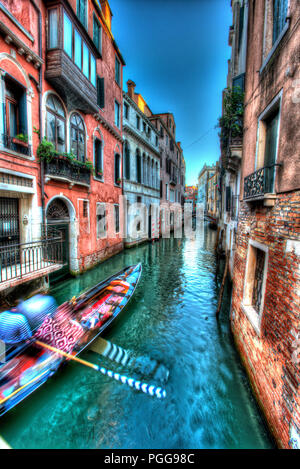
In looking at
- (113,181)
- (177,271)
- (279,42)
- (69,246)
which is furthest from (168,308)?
(113,181)

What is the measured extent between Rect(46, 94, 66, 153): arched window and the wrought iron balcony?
67 cm

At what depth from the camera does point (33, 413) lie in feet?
11.3

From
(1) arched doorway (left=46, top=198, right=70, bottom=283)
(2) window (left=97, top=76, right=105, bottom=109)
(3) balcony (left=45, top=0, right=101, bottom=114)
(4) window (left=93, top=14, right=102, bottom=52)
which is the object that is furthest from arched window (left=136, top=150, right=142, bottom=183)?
(1) arched doorway (left=46, top=198, right=70, bottom=283)

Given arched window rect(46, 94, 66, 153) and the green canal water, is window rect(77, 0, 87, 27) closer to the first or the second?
arched window rect(46, 94, 66, 153)

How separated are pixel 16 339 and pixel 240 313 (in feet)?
14.4

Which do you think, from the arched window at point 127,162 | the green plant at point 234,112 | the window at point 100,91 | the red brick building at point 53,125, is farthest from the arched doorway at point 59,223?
the arched window at point 127,162

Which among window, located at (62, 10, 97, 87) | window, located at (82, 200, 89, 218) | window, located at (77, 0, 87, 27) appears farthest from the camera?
window, located at (82, 200, 89, 218)

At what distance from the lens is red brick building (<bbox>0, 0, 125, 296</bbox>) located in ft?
18.4

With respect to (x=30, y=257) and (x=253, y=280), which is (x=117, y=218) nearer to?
(x=30, y=257)

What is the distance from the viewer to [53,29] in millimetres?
6746

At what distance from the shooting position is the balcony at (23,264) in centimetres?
491

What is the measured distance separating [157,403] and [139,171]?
16.6 m

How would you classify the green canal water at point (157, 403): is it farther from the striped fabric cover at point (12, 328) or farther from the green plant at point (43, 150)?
the green plant at point (43, 150)
